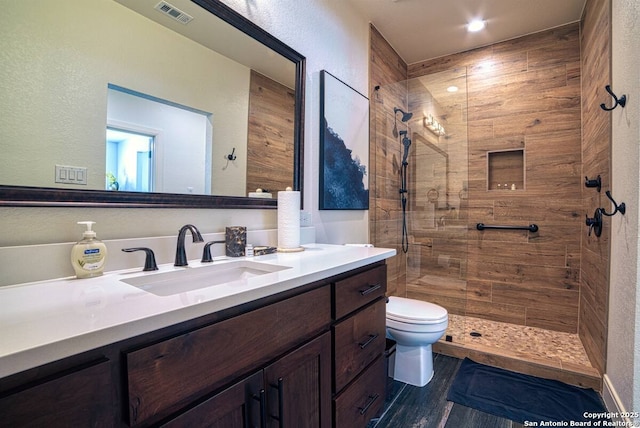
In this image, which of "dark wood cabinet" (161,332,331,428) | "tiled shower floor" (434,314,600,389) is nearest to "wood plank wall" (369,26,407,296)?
"tiled shower floor" (434,314,600,389)

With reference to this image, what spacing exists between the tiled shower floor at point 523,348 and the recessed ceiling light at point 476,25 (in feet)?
8.46

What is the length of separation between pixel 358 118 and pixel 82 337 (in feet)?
7.47

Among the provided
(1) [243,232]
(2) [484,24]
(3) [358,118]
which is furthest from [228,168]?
(2) [484,24]

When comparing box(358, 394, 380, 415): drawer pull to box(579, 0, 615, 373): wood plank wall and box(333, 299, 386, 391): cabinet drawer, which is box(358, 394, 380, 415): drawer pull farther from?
box(579, 0, 615, 373): wood plank wall

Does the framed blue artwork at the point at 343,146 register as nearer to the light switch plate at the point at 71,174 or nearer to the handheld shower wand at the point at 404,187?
the handheld shower wand at the point at 404,187

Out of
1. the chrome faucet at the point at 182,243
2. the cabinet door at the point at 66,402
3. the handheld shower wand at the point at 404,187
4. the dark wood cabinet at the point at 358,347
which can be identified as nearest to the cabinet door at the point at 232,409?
the cabinet door at the point at 66,402

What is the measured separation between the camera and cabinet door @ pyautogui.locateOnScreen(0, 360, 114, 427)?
45cm

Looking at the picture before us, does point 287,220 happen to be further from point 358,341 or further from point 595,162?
point 595,162

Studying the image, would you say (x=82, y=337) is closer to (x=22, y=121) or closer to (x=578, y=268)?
(x=22, y=121)

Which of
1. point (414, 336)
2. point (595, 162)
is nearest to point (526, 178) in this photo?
point (595, 162)

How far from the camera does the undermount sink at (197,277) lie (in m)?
1.00

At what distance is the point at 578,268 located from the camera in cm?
262

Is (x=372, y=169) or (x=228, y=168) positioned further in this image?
(x=372, y=169)

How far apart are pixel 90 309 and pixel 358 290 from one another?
36.5 inches
